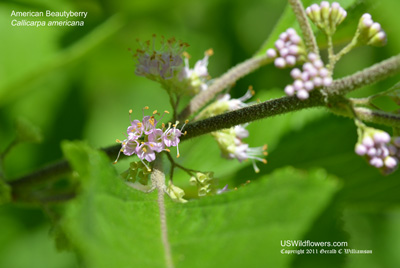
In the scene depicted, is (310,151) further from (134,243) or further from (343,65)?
(343,65)

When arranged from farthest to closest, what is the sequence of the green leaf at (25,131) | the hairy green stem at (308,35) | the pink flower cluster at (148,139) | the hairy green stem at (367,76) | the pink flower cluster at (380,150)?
the green leaf at (25,131)
the pink flower cluster at (148,139)
the hairy green stem at (308,35)
the pink flower cluster at (380,150)
the hairy green stem at (367,76)

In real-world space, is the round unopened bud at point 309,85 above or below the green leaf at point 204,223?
above

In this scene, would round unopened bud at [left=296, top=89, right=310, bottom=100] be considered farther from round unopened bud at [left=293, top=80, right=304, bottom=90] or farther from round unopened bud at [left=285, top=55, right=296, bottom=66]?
round unopened bud at [left=285, top=55, right=296, bottom=66]

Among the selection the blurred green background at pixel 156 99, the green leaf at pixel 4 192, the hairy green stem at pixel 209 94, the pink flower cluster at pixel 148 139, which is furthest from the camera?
the blurred green background at pixel 156 99

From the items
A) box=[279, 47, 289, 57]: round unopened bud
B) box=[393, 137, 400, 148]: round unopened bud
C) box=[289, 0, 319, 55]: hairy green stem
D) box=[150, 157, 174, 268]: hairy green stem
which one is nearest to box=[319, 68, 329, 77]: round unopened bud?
box=[289, 0, 319, 55]: hairy green stem

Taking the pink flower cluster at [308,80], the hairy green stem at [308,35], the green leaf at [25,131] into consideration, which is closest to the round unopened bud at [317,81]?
the pink flower cluster at [308,80]

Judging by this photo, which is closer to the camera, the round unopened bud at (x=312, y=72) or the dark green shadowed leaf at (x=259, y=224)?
the dark green shadowed leaf at (x=259, y=224)

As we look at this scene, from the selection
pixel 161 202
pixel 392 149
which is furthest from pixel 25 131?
pixel 392 149

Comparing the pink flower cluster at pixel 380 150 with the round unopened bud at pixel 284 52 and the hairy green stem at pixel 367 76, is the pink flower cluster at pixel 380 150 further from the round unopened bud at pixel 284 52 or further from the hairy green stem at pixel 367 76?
the round unopened bud at pixel 284 52
